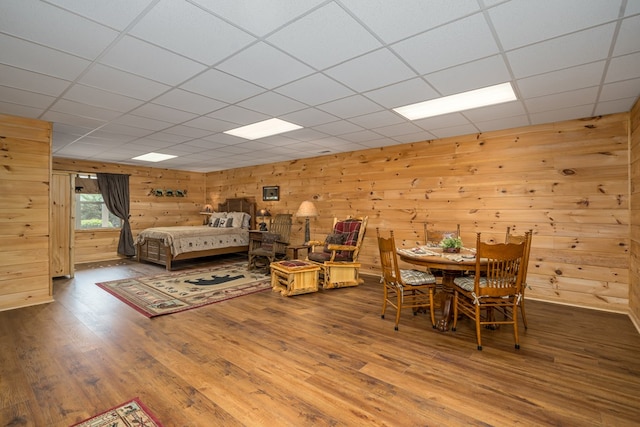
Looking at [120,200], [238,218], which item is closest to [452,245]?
[238,218]

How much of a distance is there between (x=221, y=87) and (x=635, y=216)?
467 cm

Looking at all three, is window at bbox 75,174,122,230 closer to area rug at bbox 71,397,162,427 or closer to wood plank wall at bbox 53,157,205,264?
wood plank wall at bbox 53,157,205,264

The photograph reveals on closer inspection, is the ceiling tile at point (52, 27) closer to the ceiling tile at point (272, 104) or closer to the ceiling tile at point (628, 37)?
the ceiling tile at point (272, 104)

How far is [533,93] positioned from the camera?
9.96 feet

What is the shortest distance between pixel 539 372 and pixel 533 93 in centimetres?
260

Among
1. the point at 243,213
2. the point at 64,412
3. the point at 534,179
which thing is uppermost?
the point at 534,179

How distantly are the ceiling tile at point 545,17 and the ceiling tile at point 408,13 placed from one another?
22 cm

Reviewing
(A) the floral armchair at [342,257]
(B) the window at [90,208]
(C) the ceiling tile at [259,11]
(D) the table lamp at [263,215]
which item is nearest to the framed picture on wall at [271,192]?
(D) the table lamp at [263,215]

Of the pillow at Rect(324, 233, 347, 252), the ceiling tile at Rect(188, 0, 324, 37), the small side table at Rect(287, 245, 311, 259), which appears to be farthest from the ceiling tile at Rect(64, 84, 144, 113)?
the pillow at Rect(324, 233, 347, 252)

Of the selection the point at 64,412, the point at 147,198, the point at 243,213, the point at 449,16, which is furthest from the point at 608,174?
the point at 147,198

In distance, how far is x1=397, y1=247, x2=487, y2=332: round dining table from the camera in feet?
9.55

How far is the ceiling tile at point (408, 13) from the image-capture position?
1.73 meters

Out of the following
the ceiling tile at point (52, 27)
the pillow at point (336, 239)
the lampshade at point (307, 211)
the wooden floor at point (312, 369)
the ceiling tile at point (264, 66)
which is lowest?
the wooden floor at point (312, 369)

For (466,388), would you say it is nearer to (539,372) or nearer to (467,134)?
(539,372)
